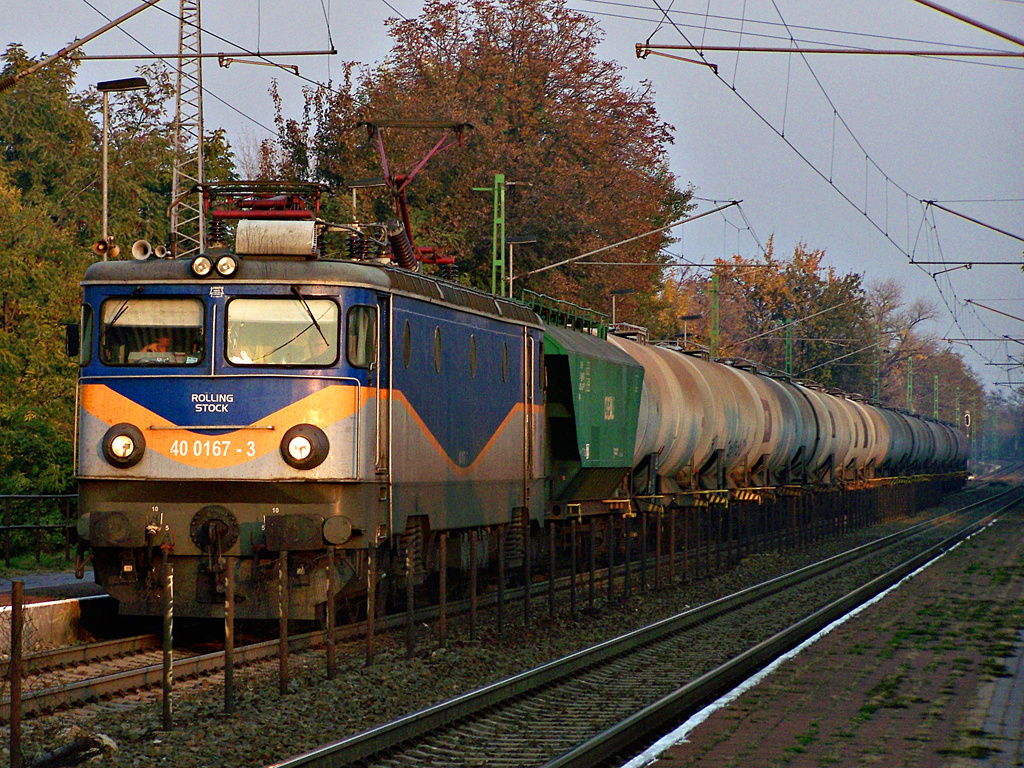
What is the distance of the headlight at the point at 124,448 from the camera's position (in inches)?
518

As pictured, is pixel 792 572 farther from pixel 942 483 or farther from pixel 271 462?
pixel 942 483

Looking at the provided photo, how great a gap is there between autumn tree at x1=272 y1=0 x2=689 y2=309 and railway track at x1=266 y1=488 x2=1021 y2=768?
89.9ft

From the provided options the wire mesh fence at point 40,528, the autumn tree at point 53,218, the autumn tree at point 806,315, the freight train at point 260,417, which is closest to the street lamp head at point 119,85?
the autumn tree at point 53,218

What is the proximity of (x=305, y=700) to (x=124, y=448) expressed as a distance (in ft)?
11.6

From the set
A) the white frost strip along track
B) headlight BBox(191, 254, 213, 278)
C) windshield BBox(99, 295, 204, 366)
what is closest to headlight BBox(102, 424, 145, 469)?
windshield BBox(99, 295, 204, 366)

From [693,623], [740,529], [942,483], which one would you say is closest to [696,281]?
[942,483]

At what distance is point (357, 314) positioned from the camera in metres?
13.5

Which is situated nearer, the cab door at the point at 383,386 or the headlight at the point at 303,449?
the headlight at the point at 303,449

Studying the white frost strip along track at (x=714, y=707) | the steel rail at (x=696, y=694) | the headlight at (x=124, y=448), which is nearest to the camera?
Answer: the white frost strip along track at (x=714, y=707)

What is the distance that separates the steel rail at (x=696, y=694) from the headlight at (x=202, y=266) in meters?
5.88

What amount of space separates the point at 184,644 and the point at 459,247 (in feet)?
101

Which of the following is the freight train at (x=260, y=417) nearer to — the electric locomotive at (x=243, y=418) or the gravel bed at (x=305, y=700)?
the electric locomotive at (x=243, y=418)

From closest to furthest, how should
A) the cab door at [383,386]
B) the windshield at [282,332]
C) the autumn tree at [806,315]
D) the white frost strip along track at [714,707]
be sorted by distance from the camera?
the white frost strip along track at [714,707]
the windshield at [282,332]
the cab door at [383,386]
the autumn tree at [806,315]

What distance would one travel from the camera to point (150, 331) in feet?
44.6
